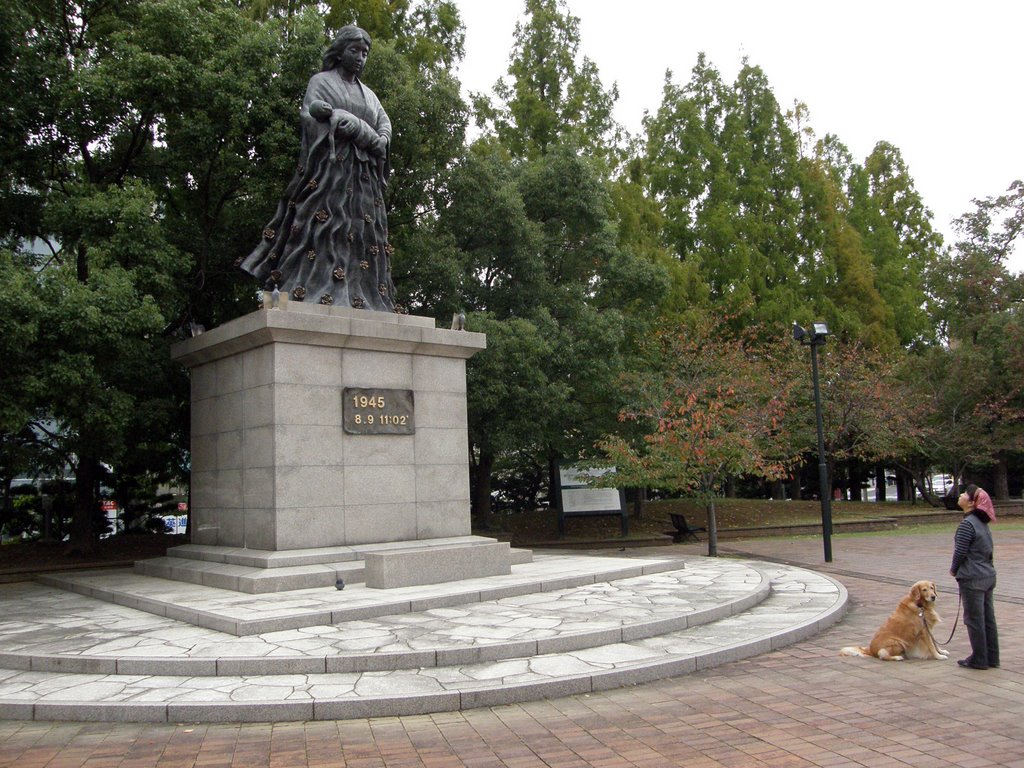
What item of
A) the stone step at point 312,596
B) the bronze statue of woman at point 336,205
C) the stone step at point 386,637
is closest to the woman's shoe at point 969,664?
the stone step at point 386,637

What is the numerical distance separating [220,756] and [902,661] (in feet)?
17.0

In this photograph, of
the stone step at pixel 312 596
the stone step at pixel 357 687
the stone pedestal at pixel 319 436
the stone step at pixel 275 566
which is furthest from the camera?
the stone pedestal at pixel 319 436

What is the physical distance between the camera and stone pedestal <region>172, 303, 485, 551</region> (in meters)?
10.1

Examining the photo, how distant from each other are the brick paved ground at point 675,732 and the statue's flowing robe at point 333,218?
687cm

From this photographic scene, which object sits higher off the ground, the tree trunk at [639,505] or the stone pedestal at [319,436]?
the stone pedestal at [319,436]

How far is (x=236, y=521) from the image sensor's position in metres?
10.7

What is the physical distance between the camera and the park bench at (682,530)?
63.3 feet

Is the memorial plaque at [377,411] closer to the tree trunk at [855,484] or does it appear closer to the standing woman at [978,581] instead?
the standing woman at [978,581]

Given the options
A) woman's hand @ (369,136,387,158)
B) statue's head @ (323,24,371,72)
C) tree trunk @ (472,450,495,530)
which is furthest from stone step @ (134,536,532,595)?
tree trunk @ (472,450,495,530)

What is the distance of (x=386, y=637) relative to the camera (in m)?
6.98

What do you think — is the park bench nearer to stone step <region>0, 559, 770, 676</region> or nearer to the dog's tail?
stone step <region>0, 559, 770, 676</region>

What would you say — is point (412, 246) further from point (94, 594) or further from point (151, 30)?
point (94, 594)

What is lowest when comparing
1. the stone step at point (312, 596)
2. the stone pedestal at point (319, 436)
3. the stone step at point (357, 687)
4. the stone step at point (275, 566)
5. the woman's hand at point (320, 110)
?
the stone step at point (357, 687)

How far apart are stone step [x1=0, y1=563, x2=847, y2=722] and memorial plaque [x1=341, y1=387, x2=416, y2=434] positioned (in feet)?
15.6
